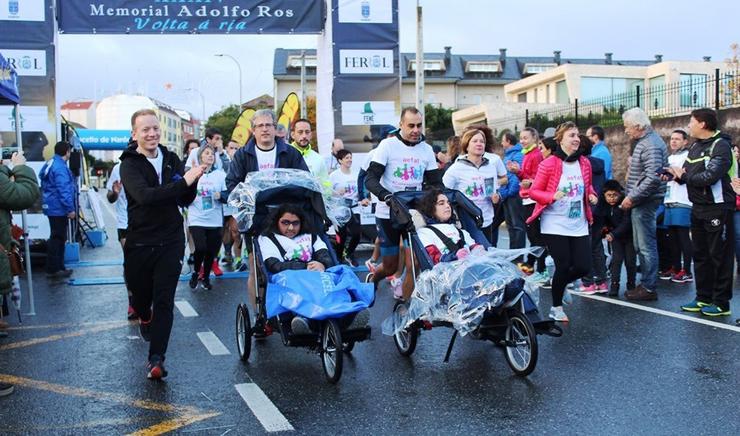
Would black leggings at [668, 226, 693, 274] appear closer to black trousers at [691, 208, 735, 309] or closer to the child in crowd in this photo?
the child in crowd

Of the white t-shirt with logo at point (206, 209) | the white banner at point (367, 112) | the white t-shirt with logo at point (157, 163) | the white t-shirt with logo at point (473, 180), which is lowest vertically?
the white t-shirt with logo at point (206, 209)

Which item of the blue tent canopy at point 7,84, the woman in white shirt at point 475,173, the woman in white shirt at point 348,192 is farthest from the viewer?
the woman in white shirt at point 348,192

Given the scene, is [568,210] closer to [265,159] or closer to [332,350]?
[265,159]

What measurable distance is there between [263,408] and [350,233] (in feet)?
25.0

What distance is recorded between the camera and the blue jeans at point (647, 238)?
938 cm

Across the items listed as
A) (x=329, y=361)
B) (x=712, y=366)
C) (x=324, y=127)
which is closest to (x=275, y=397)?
(x=329, y=361)

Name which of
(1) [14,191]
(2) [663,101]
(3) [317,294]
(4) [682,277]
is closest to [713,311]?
(4) [682,277]

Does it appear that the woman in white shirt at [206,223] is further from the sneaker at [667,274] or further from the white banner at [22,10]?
the sneaker at [667,274]

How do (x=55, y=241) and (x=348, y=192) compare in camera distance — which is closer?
(x=55, y=241)

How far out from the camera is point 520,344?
596 cm

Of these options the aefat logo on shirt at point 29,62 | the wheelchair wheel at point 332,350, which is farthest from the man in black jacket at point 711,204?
the aefat logo on shirt at point 29,62

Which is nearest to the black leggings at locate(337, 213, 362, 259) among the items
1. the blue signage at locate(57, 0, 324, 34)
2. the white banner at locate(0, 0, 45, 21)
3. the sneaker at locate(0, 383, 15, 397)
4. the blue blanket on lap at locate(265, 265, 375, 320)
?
the blue signage at locate(57, 0, 324, 34)

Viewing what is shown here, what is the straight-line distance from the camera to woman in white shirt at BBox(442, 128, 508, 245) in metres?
8.91

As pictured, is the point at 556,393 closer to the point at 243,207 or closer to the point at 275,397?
the point at 275,397
